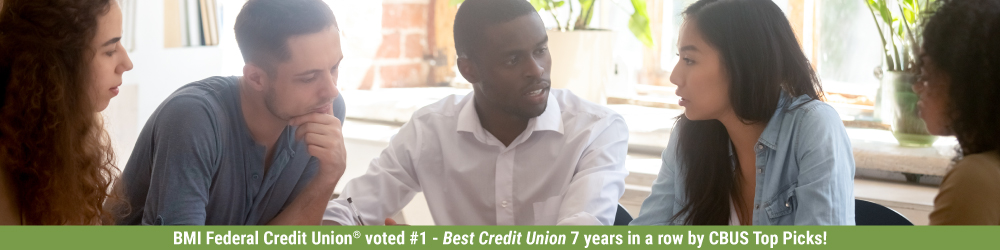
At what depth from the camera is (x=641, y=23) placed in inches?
80.9

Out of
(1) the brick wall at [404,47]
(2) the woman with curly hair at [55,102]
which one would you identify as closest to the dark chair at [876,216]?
(2) the woman with curly hair at [55,102]

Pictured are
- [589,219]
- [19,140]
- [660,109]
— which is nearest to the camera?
[19,140]

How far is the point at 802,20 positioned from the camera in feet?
6.95

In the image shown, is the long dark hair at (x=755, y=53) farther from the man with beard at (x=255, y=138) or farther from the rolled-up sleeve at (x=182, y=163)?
the rolled-up sleeve at (x=182, y=163)

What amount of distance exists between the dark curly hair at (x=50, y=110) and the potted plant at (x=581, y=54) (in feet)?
3.51

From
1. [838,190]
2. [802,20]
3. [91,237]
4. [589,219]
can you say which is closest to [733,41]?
[838,190]

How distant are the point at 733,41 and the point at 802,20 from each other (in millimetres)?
1098

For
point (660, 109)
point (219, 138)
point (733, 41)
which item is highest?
Answer: point (733, 41)

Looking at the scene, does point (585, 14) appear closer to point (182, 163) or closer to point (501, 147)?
point (501, 147)

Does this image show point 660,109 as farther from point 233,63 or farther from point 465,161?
point 233,63

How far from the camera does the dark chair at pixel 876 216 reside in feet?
4.26

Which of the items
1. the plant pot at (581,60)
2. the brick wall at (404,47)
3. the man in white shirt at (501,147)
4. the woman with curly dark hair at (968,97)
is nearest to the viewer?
the woman with curly dark hair at (968,97)

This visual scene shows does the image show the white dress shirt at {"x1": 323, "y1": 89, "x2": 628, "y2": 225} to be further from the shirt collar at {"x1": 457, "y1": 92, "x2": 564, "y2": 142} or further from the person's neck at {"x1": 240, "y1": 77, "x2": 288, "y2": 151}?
the person's neck at {"x1": 240, "y1": 77, "x2": 288, "y2": 151}

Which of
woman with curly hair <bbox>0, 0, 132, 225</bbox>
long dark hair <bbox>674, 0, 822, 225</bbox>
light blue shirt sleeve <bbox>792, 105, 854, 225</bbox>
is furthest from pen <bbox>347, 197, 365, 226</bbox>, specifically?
light blue shirt sleeve <bbox>792, 105, 854, 225</bbox>
